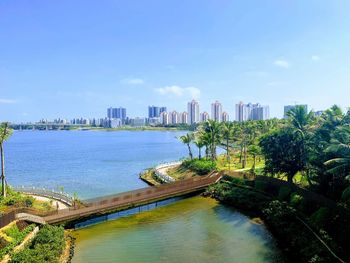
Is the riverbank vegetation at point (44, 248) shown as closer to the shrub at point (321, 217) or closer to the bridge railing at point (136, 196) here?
the bridge railing at point (136, 196)

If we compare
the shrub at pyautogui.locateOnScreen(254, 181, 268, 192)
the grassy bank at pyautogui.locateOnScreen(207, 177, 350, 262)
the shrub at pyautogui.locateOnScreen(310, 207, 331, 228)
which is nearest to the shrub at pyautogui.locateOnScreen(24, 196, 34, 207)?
the grassy bank at pyautogui.locateOnScreen(207, 177, 350, 262)

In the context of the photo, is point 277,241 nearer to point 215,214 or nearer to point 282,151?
point 215,214

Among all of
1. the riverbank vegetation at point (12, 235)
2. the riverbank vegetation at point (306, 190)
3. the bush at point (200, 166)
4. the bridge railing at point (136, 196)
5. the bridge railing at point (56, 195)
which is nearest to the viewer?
the riverbank vegetation at point (12, 235)

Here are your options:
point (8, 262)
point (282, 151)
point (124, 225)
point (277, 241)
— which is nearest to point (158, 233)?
point (124, 225)

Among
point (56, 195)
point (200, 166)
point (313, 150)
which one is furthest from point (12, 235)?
point (200, 166)

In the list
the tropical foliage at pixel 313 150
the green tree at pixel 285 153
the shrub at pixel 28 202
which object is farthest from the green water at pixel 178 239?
the green tree at pixel 285 153

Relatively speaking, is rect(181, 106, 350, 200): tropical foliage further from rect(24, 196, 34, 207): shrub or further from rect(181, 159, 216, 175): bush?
rect(24, 196, 34, 207): shrub

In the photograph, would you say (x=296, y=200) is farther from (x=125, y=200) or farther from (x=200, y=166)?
(x=200, y=166)

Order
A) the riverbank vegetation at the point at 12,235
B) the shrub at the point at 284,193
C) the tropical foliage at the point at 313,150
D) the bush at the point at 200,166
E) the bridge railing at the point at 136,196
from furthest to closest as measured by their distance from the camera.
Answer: the bush at the point at 200,166 < the shrub at the point at 284,193 < the bridge railing at the point at 136,196 < the tropical foliage at the point at 313,150 < the riverbank vegetation at the point at 12,235
